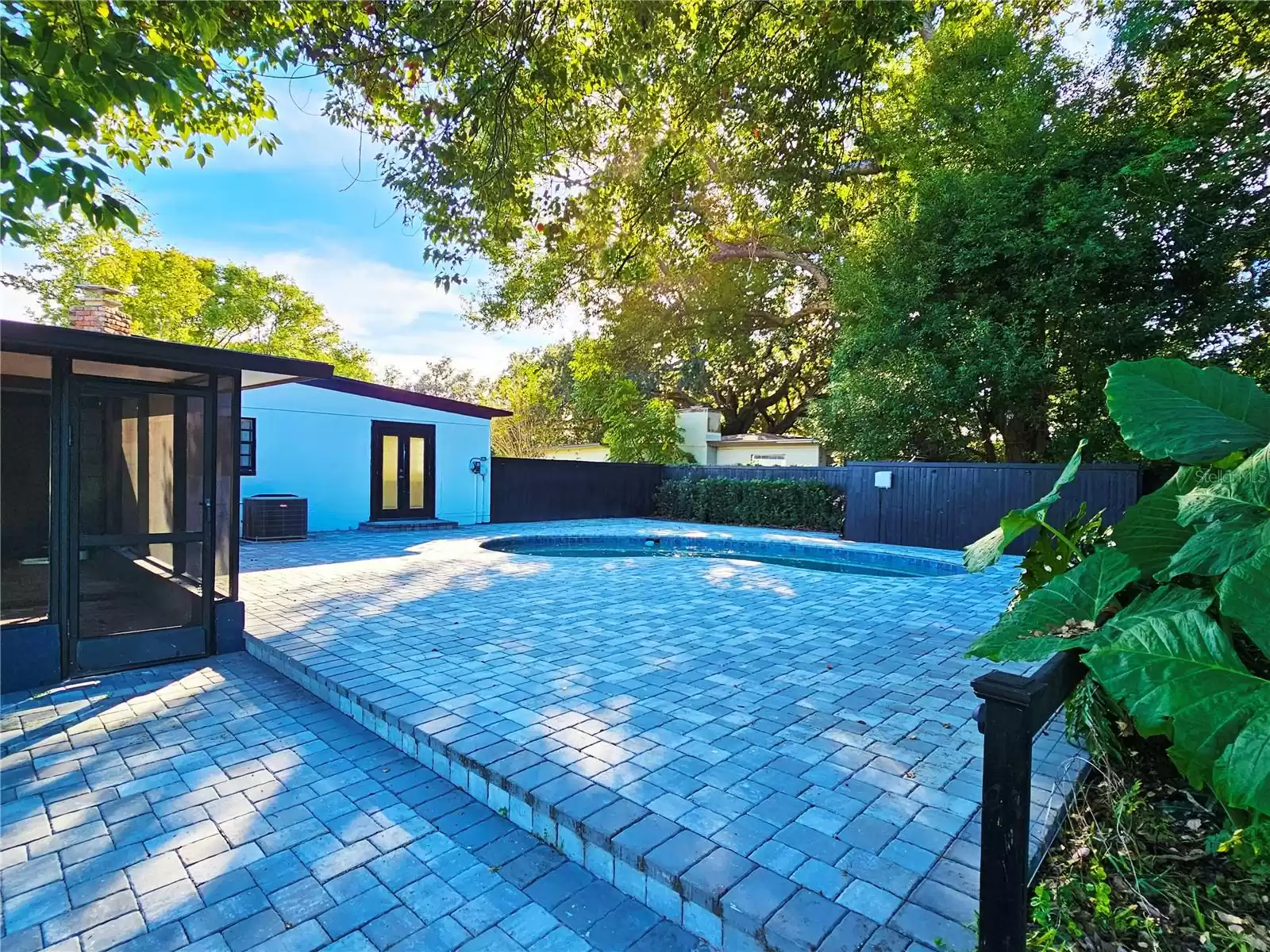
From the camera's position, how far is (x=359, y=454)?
36.4 feet

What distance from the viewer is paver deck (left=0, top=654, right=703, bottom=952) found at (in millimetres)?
1676

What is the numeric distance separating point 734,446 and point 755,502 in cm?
495

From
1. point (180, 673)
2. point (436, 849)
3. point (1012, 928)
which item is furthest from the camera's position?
point (180, 673)

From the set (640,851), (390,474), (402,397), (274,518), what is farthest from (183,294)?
(640,851)

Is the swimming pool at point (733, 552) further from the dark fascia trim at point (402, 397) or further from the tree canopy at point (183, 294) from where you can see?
the tree canopy at point (183, 294)

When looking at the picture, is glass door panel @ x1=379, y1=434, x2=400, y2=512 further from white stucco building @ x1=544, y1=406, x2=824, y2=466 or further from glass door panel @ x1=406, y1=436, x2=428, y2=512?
white stucco building @ x1=544, y1=406, x2=824, y2=466

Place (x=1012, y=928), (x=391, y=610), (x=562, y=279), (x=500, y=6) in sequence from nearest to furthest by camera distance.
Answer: (x=1012, y=928) < (x=500, y=6) < (x=391, y=610) < (x=562, y=279)

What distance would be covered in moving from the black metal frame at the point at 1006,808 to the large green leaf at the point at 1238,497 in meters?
0.70

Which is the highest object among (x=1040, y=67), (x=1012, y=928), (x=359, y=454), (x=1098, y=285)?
(x=1040, y=67)

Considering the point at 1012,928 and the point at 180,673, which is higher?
the point at 1012,928

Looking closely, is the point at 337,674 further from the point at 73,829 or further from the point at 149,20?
the point at 149,20

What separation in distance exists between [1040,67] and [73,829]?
40.8ft

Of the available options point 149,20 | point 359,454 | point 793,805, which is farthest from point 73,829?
point 359,454

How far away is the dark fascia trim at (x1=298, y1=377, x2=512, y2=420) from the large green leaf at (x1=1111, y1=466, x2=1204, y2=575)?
10343 mm
